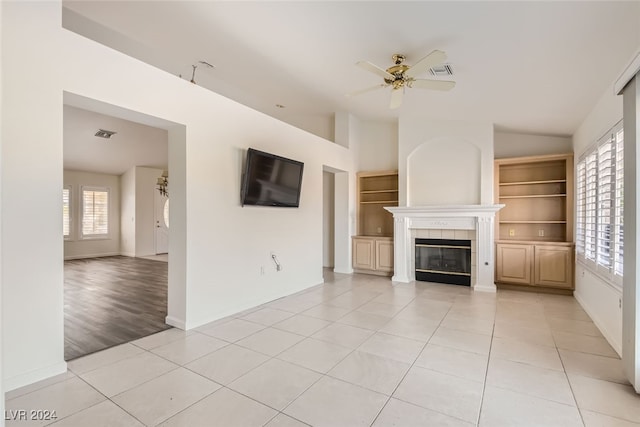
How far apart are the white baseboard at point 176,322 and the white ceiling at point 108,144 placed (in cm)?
468

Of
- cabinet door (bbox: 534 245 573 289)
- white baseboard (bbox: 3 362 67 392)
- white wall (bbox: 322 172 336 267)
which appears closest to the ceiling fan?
cabinet door (bbox: 534 245 573 289)

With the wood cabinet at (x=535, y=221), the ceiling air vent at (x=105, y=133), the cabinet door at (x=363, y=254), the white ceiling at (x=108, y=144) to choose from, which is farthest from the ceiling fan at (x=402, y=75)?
the ceiling air vent at (x=105, y=133)

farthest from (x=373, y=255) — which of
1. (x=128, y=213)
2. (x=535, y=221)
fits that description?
(x=128, y=213)

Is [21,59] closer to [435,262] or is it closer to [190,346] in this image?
[190,346]

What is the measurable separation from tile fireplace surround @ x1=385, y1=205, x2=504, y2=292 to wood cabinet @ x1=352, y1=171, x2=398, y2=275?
35 centimetres

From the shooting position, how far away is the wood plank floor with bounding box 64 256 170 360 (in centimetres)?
320

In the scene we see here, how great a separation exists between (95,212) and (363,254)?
771 centimetres

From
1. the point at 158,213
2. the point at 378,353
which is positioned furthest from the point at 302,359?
the point at 158,213

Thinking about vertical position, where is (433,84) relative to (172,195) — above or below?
above

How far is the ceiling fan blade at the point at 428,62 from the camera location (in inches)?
115

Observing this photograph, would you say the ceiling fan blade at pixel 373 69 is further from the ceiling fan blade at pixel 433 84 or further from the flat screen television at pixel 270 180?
the flat screen television at pixel 270 180

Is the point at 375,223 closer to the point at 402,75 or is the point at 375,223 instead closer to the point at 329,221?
the point at 329,221

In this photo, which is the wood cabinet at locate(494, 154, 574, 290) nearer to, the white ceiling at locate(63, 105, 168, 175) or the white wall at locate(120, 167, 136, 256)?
the white ceiling at locate(63, 105, 168, 175)

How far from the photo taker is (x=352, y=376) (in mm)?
2506
